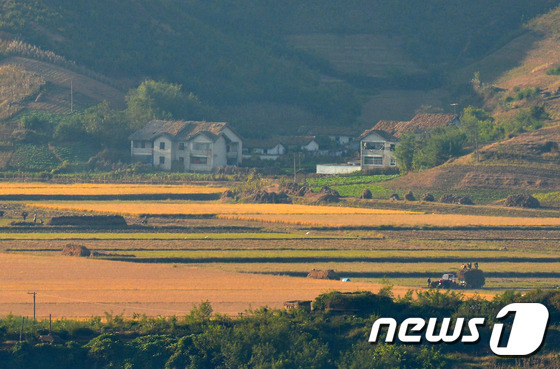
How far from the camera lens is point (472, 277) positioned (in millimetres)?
40438

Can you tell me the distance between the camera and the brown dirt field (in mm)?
34469

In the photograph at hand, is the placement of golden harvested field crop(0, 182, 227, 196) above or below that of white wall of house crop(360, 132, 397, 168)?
below

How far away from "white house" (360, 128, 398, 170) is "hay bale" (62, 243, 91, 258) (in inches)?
2091

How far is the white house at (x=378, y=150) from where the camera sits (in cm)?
9850

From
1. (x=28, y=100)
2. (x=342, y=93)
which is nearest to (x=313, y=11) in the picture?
(x=342, y=93)

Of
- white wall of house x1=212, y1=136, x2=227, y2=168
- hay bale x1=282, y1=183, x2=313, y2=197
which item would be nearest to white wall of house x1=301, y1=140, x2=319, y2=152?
white wall of house x1=212, y1=136, x2=227, y2=168

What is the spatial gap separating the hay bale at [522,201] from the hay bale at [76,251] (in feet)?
106

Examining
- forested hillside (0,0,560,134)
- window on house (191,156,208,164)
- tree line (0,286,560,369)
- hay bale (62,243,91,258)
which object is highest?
forested hillside (0,0,560,134)

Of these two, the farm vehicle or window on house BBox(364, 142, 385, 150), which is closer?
the farm vehicle

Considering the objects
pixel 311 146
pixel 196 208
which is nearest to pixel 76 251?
pixel 196 208

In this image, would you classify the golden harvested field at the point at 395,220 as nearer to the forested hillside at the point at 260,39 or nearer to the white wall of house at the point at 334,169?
the white wall of house at the point at 334,169

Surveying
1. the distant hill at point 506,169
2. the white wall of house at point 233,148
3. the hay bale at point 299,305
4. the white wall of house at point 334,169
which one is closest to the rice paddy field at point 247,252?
the hay bale at point 299,305

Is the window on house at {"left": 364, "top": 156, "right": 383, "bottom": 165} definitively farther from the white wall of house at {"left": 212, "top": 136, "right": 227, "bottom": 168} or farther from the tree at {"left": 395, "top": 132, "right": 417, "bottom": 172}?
the white wall of house at {"left": 212, "top": 136, "right": 227, "bottom": 168}

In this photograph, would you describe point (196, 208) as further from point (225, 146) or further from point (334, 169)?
point (225, 146)
